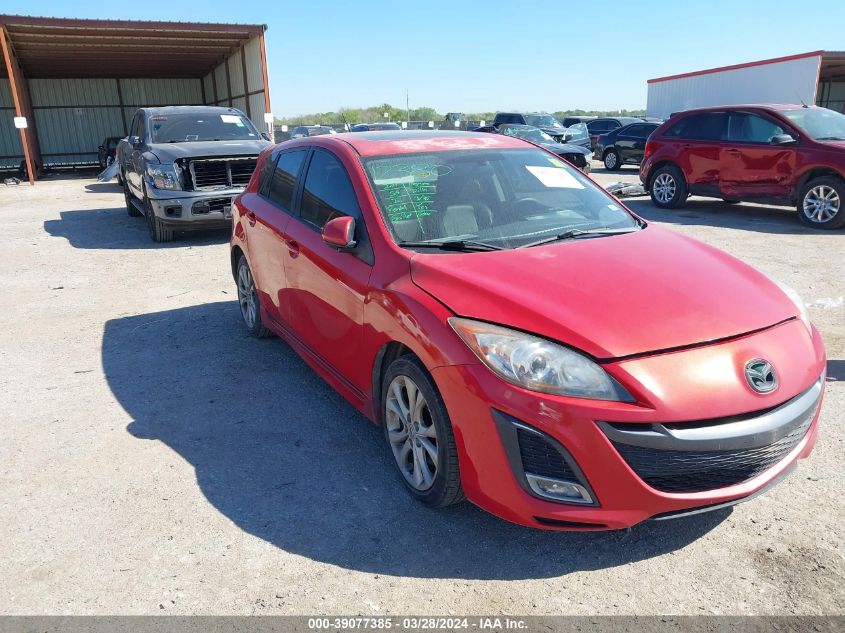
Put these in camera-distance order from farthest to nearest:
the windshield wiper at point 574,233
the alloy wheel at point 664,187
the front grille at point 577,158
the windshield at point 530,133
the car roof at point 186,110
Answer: the windshield at point 530,133
the front grille at point 577,158
the alloy wheel at point 664,187
the car roof at point 186,110
the windshield wiper at point 574,233

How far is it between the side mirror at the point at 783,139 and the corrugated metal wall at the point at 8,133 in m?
29.0

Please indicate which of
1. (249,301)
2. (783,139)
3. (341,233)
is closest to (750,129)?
(783,139)

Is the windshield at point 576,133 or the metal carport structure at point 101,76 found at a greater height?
the metal carport structure at point 101,76

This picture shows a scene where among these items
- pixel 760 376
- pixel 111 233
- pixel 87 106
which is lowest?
pixel 111 233

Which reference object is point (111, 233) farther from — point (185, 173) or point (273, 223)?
point (273, 223)

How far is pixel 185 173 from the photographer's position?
9594 millimetres

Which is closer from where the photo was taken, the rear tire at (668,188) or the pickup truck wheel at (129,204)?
the rear tire at (668,188)

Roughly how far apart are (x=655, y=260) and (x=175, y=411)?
2.97 meters

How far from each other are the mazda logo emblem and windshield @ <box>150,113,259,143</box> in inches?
392

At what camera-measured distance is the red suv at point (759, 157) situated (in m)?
9.70

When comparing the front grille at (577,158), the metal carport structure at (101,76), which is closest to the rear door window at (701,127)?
the front grille at (577,158)

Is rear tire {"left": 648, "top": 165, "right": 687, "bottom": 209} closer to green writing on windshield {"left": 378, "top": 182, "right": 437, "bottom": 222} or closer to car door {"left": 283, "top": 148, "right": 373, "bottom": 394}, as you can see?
car door {"left": 283, "top": 148, "right": 373, "bottom": 394}

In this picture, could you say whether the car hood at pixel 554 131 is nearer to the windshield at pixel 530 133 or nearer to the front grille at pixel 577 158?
the windshield at pixel 530 133

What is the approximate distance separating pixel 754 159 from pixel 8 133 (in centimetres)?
2943
